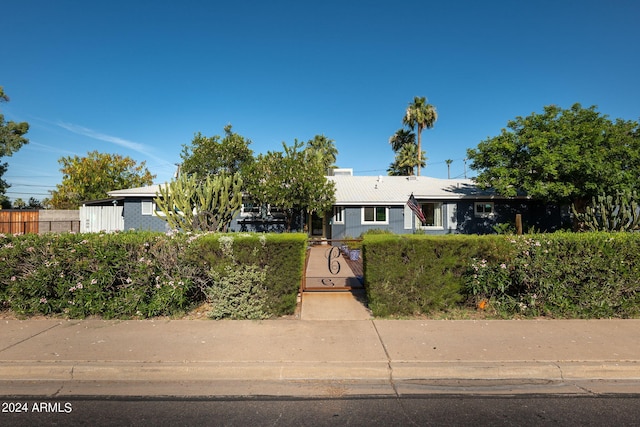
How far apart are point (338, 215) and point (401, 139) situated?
69.3 feet

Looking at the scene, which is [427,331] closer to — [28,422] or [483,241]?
[483,241]

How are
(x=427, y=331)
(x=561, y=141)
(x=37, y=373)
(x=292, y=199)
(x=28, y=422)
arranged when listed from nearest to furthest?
(x=28, y=422) → (x=37, y=373) → (x=427, y=331) → (x=561, y=141) → (x=292, y=199)

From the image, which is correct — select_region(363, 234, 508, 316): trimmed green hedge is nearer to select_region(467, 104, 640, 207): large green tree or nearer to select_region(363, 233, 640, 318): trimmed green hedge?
select_region(363, 233, 640, 318): trimmed green hedge

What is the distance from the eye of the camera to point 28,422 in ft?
10.6

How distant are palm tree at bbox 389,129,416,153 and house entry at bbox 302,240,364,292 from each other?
2666cm

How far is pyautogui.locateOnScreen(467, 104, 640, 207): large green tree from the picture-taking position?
14422mm

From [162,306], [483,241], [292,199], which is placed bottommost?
[162,306]

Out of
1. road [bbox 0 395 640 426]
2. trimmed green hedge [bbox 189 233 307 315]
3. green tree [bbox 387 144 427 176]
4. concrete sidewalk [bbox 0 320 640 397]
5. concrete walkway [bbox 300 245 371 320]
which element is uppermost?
green tree [bbox 387 144 427 176]

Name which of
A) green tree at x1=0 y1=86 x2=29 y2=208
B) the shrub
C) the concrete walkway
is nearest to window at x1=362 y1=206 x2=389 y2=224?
the concrete walkway

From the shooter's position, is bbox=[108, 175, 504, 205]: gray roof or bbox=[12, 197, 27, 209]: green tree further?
bbox=[12, 197, 27, 209]: green tree

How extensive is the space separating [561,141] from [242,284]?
15982 millimetres

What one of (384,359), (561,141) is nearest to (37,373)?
(384,359)

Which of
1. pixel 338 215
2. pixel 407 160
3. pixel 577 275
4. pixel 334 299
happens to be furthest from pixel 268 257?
pixel 407 160

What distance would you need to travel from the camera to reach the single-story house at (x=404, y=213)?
19.7 meters
